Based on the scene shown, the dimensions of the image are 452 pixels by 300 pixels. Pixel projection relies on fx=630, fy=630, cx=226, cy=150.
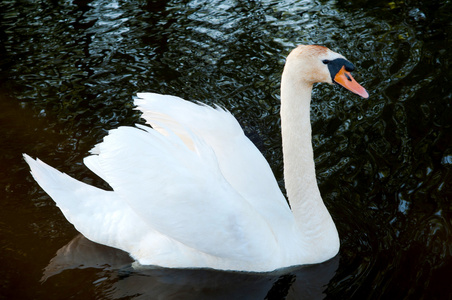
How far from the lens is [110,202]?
4.86 metres

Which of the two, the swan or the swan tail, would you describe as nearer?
the swan

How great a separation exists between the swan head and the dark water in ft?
4.39

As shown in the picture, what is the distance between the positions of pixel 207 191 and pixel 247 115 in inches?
94.3

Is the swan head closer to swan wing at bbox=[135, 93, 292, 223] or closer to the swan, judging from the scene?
the swan

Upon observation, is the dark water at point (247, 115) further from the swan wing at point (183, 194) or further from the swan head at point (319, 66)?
the swan head at point (319, 66)

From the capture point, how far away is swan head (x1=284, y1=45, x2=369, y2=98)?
4.23 metres

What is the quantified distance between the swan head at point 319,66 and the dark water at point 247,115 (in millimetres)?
1339

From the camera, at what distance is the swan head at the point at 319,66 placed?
423cm

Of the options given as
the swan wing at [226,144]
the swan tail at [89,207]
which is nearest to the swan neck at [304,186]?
the swan wing at [226,144]

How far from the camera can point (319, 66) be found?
4.23m

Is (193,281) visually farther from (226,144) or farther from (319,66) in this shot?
(319,66)

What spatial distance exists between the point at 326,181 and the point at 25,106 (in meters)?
3.45

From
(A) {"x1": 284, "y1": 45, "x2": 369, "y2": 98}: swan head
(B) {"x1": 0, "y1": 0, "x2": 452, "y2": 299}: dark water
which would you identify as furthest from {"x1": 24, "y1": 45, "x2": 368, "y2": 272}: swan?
(B) {"x1": 0, "y1": 0, "x2": 452, "y2": 299}: dark water

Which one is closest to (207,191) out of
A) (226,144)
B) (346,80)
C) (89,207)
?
(226,144)
